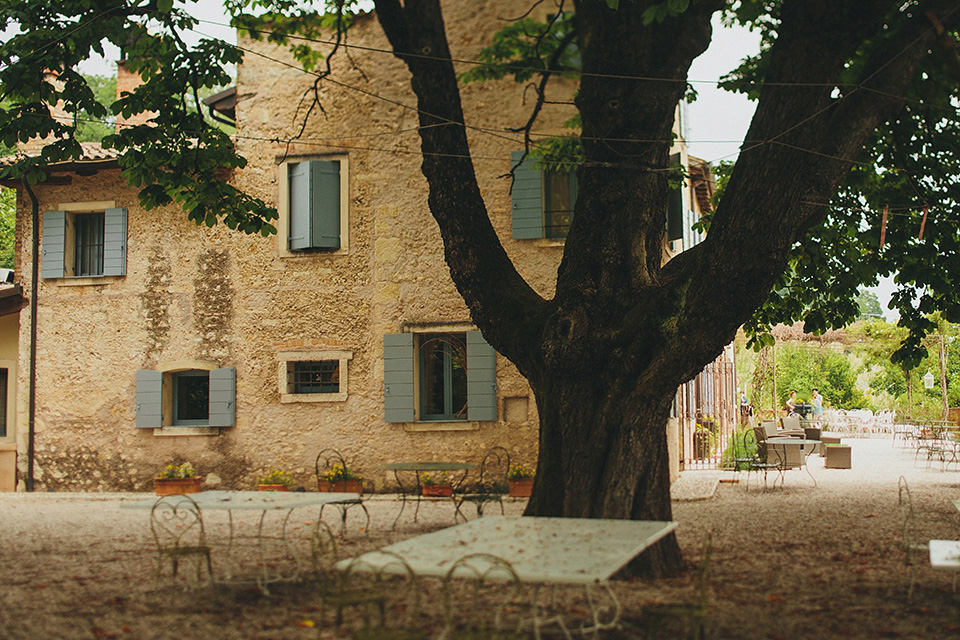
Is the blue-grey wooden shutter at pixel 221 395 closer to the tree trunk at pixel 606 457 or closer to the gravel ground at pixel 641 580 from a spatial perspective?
the gravel ground at pixel 641 580

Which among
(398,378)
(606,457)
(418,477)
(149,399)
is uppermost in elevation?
(398,378)

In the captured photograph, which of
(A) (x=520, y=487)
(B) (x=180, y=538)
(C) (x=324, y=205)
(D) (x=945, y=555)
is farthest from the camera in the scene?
(C) (x=324, y=205)

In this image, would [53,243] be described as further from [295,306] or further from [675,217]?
[675,217]

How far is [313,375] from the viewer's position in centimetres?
1319

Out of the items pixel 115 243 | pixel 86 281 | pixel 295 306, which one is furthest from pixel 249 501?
Result: pixel 86 281

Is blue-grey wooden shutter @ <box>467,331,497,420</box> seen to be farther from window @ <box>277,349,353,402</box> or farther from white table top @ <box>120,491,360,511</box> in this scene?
white table top @ <box>120,491,360,511</box>

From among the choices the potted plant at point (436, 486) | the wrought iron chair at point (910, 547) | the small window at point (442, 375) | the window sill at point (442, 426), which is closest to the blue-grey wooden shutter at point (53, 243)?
the small window at point (442, 375)

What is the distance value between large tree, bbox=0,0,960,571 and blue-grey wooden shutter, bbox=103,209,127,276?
17.7ft

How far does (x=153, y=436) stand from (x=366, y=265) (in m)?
3.95

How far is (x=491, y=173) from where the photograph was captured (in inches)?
501

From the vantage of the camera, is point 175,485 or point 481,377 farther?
point 175,485

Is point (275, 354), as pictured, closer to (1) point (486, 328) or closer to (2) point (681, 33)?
(1) point (486, 328)

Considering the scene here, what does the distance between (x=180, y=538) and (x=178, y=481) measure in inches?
168

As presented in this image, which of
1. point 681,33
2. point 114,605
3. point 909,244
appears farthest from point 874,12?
point 114,605
